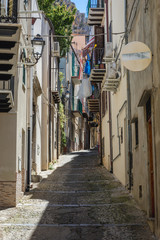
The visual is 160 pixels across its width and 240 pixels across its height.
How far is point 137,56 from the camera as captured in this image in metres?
7.55

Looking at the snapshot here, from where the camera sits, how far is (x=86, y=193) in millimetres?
12930

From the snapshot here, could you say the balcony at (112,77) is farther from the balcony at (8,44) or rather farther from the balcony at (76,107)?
the balcony at (76,107)

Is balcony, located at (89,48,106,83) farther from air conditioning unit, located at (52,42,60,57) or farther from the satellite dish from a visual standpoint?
the satellite dish

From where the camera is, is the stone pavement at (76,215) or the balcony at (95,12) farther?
the balcony at (95,12)

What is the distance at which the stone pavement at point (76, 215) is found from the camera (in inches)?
317

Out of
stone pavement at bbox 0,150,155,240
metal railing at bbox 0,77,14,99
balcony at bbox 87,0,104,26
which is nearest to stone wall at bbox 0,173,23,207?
stone pavement at bbox 0,150,155,240

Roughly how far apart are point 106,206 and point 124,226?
2202 millimetres

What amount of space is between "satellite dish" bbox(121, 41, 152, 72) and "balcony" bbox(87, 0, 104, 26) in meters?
15.2

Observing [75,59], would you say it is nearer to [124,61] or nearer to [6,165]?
[6,165]

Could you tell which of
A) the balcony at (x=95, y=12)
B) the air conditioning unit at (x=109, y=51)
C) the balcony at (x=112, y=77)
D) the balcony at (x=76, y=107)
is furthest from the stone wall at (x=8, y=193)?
the balcony at (x=76, y=107)

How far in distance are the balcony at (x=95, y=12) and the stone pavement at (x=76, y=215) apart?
1144 centimetres

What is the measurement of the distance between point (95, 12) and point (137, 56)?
15836 millimetres

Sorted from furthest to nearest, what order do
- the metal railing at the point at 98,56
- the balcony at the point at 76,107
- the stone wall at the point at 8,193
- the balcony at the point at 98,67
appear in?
the balcony at the point at 76,107, the metal railing at the point at 98,56, the balcony at the point at 98,67, the stone wall at the point at 8,193

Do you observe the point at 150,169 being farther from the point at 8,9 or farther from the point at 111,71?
the point at 111,71
